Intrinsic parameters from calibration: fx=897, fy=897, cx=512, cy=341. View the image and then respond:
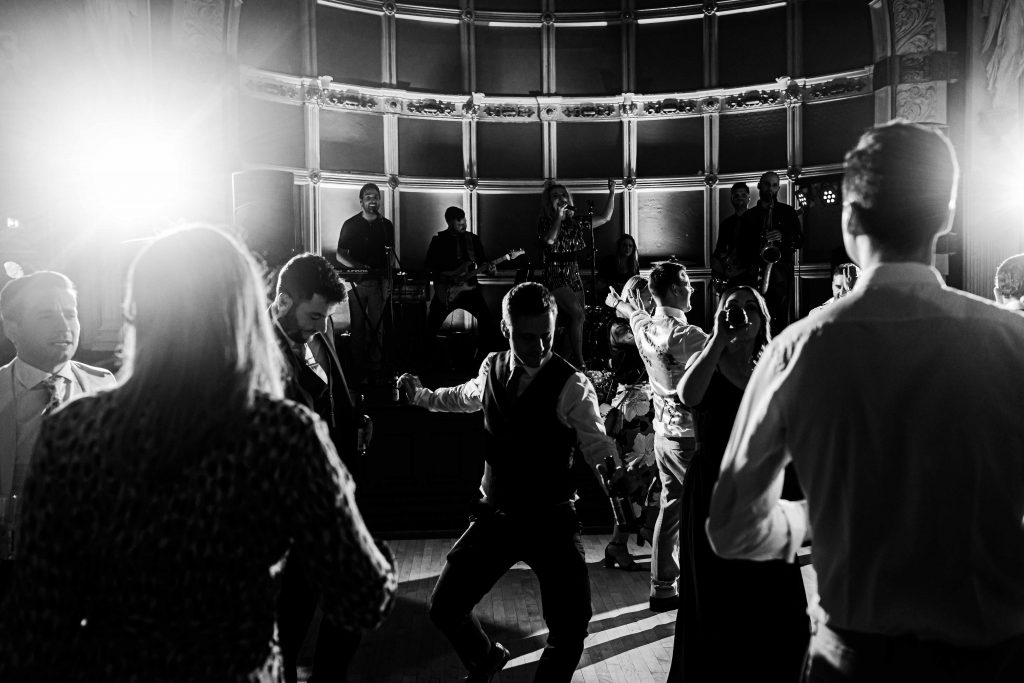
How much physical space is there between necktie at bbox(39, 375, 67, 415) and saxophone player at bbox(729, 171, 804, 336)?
6736mm

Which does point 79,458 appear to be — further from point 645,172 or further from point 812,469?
point 645,172

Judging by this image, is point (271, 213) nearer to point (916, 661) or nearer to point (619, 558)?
point (619, 558)

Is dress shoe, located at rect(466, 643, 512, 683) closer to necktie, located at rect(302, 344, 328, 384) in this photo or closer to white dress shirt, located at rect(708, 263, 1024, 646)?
necktie, located at rect(302, 344, 328, 384)

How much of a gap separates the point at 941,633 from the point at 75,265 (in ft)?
21.8

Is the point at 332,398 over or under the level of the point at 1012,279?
under

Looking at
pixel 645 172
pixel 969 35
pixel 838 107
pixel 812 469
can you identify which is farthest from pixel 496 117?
pixel 812 469

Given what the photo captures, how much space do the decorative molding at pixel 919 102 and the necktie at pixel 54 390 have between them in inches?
318

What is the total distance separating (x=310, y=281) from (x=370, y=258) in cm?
541

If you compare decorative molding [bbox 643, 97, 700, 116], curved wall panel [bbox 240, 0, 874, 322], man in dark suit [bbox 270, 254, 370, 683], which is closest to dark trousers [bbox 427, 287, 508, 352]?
curved wall panel [bbox 240, 0, 874, 322]

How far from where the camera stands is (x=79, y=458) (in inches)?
50.4

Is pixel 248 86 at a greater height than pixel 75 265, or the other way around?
pixel 248 86

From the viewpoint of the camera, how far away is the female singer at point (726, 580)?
2607 mm

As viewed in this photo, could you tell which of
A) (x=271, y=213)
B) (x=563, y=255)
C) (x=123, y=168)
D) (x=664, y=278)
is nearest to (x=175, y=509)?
(x=664, y=278)

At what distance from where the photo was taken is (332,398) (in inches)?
121
